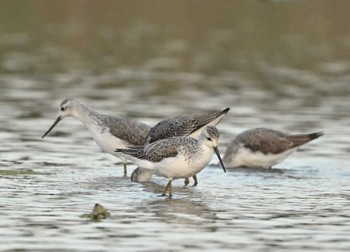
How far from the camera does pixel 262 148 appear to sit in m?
20.7

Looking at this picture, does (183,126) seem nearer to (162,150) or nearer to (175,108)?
(162,150)

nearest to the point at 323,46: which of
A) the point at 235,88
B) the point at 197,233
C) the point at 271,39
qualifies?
the point at 271,39

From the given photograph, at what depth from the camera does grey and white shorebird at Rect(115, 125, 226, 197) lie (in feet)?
55.2

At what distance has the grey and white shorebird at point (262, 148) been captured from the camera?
20609mm

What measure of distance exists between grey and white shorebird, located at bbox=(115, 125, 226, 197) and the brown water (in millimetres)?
372

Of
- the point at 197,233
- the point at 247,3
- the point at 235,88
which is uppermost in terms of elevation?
the point at 247,3

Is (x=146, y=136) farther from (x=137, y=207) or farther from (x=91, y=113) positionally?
(x=137, y=207)

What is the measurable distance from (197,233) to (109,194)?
310 centimetres

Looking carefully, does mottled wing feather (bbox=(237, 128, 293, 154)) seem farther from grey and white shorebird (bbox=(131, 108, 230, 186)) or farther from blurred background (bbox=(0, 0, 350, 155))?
blurred background (bbox=(0, 0, 350, 155))

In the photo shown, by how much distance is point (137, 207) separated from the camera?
1587 centimetres

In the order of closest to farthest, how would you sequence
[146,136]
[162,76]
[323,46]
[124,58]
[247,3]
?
[146,136] → [162,76] → [124,58] → [323,46] → [247,3]

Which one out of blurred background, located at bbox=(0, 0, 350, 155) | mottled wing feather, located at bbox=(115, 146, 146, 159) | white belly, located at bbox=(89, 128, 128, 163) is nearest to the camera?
mottled wing feather, located at bbox=(115, 146, 146, 159)

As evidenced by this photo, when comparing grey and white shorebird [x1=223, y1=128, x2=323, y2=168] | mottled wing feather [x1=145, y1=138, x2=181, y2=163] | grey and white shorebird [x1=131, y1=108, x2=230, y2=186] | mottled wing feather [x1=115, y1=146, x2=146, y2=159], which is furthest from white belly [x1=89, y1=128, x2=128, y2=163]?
grey and white shorebird [x1=223, y1=128, x2=323, y2=168]

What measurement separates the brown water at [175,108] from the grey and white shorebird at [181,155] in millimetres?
372
